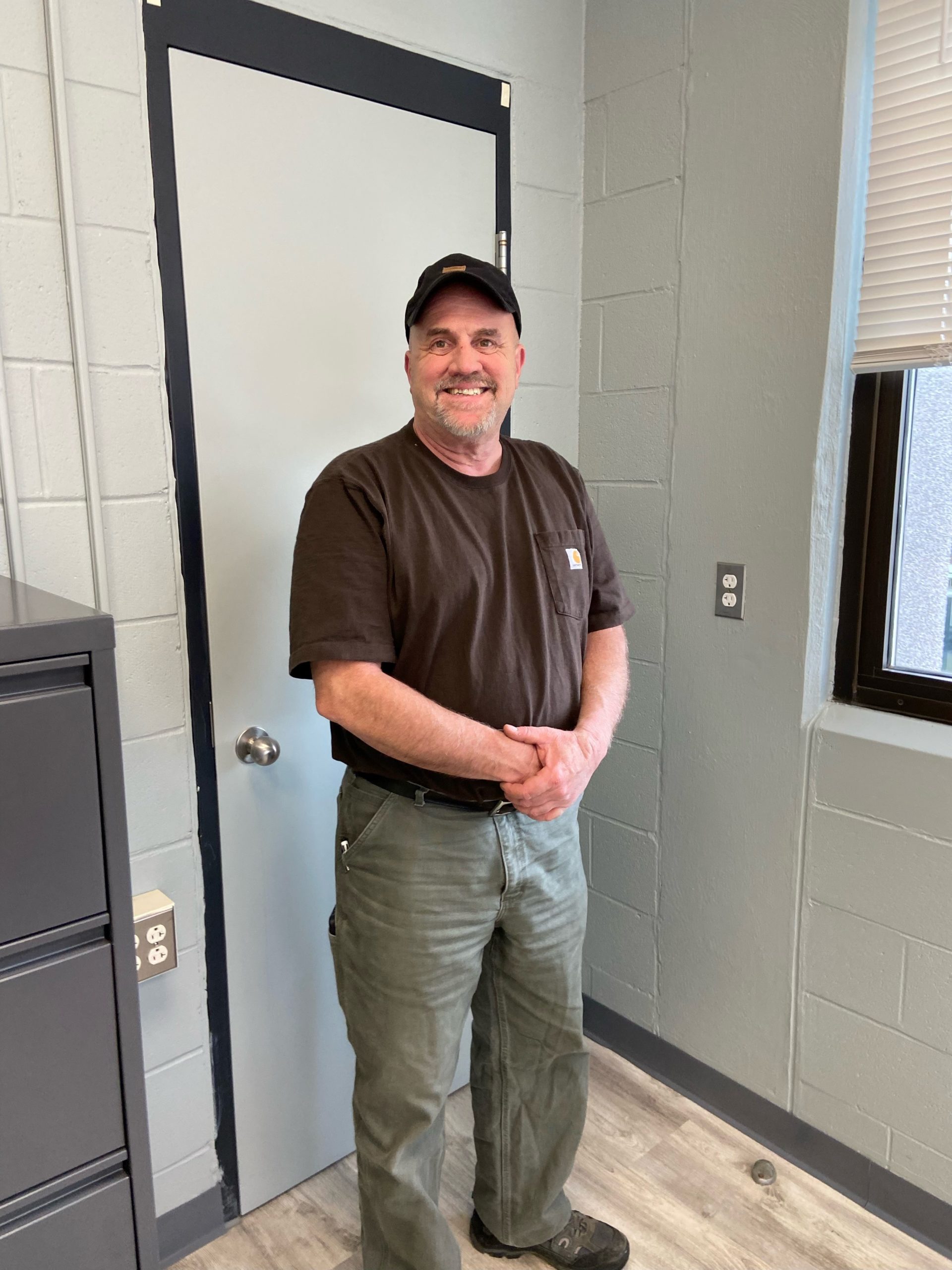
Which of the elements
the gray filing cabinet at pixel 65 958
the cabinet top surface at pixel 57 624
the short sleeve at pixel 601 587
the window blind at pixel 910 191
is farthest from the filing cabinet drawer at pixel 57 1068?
the window blind at pixel 910 191

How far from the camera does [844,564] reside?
1.85 meters

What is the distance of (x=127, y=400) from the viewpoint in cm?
150

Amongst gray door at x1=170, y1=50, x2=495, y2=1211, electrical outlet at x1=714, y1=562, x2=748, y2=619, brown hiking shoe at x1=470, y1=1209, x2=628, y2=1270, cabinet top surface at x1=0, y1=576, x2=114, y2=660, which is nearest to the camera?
cabinet top surface at x1=0, y1=576, x2=114, y2=660

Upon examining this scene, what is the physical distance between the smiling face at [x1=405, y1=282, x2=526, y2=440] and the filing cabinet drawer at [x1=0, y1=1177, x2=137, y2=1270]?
1119mm

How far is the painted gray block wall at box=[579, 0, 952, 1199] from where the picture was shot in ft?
5.65

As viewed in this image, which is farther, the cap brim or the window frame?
the window frame

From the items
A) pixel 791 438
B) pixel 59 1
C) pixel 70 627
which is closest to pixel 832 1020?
pixel 791 438

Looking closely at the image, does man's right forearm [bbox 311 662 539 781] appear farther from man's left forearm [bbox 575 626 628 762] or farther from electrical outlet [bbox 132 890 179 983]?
electrical outlet [bbox 132 890 179 983]

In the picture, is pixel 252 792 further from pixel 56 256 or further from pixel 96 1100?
pixel 56 256

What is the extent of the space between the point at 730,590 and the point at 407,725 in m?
0.90

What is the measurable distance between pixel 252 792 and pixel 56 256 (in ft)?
3.16

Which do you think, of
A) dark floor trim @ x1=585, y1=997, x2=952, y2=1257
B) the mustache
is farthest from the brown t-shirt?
dark floor trim @ x1=585, y1=997, x2=952, y2=1257

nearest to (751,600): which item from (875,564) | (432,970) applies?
(875,564)

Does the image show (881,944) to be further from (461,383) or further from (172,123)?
(172,123)
